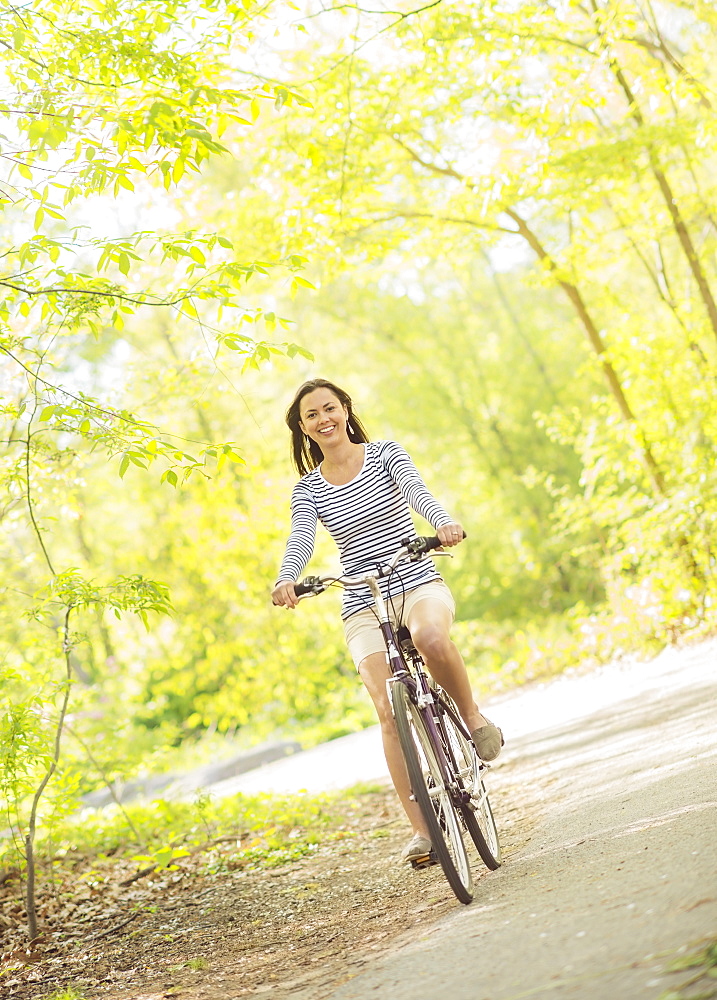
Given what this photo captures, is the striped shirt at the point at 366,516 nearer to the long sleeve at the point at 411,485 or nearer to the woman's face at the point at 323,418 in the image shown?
the long sleeve at the point at 411,485

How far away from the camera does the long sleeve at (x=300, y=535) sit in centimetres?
397

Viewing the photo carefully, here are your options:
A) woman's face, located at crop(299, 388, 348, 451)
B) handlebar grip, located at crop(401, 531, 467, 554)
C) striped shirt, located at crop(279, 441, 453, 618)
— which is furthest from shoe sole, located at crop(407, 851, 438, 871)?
woman's face, located at crop(299, 388, 348, 451)

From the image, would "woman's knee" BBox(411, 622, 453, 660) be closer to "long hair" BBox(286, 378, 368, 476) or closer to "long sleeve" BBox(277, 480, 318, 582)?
"long sleeve" BBox(277, 480, 318, 582)

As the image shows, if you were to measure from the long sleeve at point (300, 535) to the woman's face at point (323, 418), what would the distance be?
23cm

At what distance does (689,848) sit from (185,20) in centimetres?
446

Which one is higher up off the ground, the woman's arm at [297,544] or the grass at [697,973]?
the woman's arm at [297,544]

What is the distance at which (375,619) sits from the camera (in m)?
4.07

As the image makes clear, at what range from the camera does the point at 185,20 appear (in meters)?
4.97

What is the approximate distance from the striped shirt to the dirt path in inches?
49.8

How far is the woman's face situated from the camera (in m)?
4.27

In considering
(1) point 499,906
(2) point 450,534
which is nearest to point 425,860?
(1) point 499,906

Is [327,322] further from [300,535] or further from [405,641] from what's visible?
[405,641]

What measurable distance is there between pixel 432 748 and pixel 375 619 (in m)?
0.63

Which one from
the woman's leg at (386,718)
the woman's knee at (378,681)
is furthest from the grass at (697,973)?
the woman's knee at (378,681)
